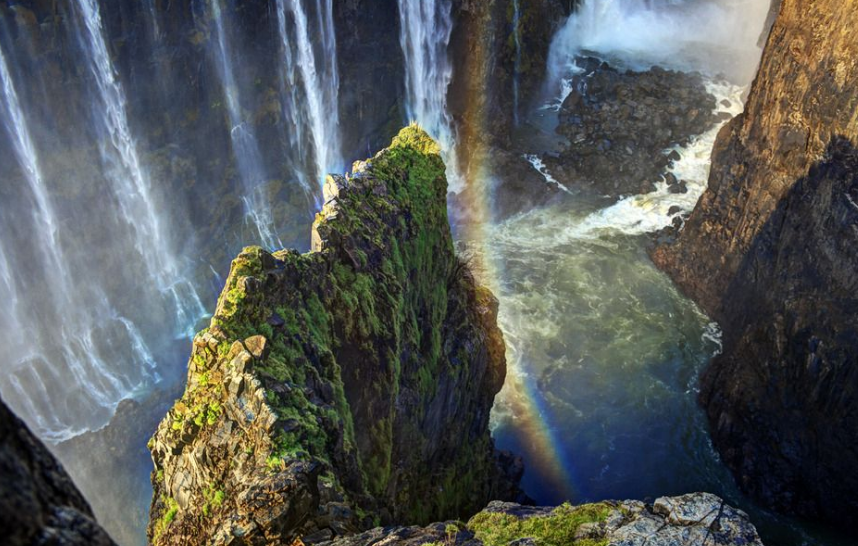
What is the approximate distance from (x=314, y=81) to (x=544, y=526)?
1436 inches

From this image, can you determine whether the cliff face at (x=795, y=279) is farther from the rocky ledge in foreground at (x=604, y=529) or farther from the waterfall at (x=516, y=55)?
the rocky ledge in foreground at (x=604, y=529)

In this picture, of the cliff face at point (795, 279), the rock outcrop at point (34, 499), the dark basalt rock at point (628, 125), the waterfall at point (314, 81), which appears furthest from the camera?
the dark basalt rock at point (628, 125)

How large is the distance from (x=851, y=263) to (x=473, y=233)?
22.8 metres

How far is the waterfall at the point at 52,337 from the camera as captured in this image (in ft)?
109

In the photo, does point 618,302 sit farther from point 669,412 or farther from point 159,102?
point 159,102

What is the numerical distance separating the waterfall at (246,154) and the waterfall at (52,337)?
33.7 ft

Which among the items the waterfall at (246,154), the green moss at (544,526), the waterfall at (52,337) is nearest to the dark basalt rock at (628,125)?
the waterfall at (246,154)

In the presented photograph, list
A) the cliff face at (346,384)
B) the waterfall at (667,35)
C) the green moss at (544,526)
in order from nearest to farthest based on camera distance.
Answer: the green moss at (544,526) < the cliff face at (346,384) < the waterfall at (667,35)

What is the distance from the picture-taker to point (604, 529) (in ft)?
34.4

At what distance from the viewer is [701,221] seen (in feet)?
126

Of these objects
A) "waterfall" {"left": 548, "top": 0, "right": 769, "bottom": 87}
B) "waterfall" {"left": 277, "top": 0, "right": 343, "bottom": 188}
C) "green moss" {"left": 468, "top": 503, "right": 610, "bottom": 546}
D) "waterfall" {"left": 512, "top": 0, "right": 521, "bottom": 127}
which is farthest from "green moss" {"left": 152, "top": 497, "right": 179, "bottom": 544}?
"waterfall" {"left": 548, "top": 0, "right": 769, "bottom": 87}

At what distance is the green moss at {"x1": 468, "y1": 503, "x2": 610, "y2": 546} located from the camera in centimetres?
1055

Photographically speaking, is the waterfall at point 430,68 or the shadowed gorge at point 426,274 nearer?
the shadowed gorge at point 426,274

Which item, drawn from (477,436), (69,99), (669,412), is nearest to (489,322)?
(477,436)
